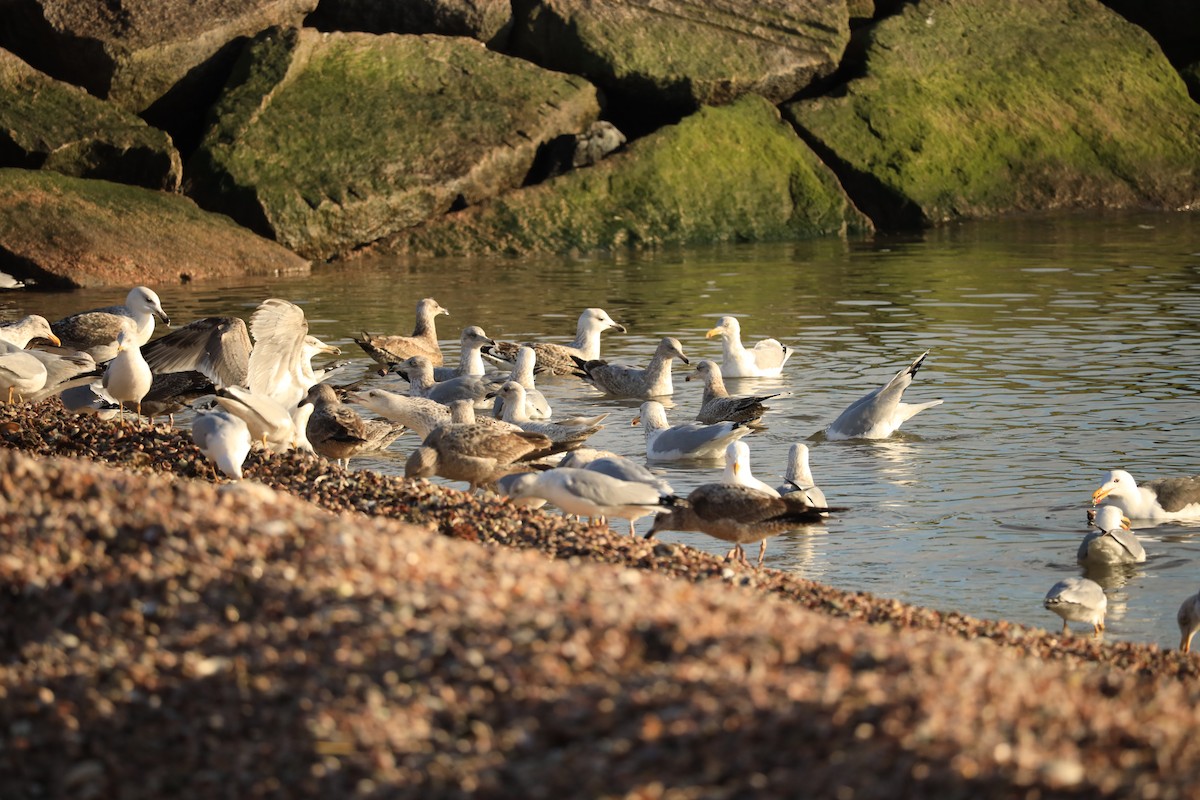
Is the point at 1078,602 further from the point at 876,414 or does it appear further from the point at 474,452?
the point at 876,414

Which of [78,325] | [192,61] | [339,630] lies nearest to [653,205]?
[192,61]

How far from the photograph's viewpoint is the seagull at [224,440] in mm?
7691

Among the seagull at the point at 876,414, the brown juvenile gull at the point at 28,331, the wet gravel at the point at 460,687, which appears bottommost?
the brown juvenile gull at the point at 28,331

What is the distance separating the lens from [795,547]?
8062 millimetres

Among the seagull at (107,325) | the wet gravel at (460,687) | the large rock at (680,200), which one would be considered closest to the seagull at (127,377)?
the seagull at (107,325)

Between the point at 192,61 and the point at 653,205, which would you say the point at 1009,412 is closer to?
the point at 653,205

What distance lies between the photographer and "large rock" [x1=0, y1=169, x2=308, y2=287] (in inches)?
744

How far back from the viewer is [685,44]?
24.4 metres

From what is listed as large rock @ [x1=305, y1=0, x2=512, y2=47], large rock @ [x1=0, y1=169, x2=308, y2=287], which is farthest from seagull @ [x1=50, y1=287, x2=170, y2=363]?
large rock @ [x1=305, y1=0, x2=512, y2=47]

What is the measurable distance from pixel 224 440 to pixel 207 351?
3.66 meters

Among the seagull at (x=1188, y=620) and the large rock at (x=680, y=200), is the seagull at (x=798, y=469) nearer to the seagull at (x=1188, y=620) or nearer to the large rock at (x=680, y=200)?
the seagull at (x=1188, y=620)

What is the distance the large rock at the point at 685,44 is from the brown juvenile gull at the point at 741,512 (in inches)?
672

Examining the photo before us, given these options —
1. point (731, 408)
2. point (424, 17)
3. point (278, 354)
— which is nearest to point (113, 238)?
point (424, 17)

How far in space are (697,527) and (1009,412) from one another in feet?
14.6
